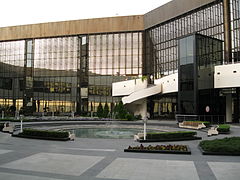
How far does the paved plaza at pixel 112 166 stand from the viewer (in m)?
9.22

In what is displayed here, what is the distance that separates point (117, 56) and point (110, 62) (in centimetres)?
233

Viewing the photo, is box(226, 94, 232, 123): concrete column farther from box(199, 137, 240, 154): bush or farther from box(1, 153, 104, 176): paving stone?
box(1, 153, 104, 176): paving stone

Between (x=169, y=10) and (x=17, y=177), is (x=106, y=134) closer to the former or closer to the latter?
(x=17, y=177)

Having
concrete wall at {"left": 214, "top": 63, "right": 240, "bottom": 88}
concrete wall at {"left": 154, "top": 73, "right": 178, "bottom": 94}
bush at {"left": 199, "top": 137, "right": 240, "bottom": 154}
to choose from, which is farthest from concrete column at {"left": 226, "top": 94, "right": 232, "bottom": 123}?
bush at {"left": 199, "top": 137, "right": 240, "bottom": 154}

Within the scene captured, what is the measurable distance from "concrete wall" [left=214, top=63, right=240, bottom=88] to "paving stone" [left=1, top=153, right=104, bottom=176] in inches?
1034

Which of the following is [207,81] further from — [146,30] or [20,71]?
[20,71]

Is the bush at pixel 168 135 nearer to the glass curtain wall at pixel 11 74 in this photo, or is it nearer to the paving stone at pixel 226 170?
the paving stone at pixel 226 170

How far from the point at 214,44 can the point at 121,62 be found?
2530 cm

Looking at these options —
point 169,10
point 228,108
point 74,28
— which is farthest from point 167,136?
point 74,28

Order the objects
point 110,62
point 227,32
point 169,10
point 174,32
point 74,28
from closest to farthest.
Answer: point 227,32 → point 174,32 → point 169,10 → point 110,62 → point 74,28

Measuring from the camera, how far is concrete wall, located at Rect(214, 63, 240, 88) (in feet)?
107

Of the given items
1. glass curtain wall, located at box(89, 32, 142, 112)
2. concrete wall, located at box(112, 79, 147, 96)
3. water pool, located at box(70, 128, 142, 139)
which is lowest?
water pool, located at box(70, 128, 142, 139)

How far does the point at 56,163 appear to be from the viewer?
11281 millimetres

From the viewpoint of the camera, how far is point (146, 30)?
57.1 metres
